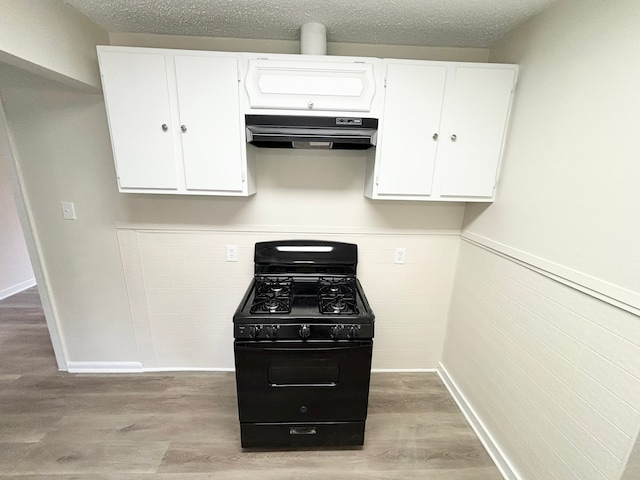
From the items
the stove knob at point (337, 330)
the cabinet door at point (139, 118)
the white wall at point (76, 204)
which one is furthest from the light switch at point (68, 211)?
the stove knob at point (337, 330)

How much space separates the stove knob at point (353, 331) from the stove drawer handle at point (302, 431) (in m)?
0.63

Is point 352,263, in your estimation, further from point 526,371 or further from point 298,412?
point 526,371

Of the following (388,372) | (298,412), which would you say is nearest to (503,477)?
(388,372)

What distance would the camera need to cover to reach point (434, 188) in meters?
1.67

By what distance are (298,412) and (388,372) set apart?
1.06 metres

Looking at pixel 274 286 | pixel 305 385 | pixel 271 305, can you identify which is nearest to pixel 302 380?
pixel 305 385

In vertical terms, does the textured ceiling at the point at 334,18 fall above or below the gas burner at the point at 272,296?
above

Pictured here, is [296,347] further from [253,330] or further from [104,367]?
[104,367]

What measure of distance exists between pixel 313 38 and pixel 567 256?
5.61ft

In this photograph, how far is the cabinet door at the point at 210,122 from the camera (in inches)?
57.5

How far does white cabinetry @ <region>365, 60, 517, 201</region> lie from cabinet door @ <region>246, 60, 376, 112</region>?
16 cm

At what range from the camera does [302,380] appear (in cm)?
151

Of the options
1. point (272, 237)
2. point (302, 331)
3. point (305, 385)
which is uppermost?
point (272, 237)

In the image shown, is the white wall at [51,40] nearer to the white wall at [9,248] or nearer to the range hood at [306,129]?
the range hood at [306,129]
